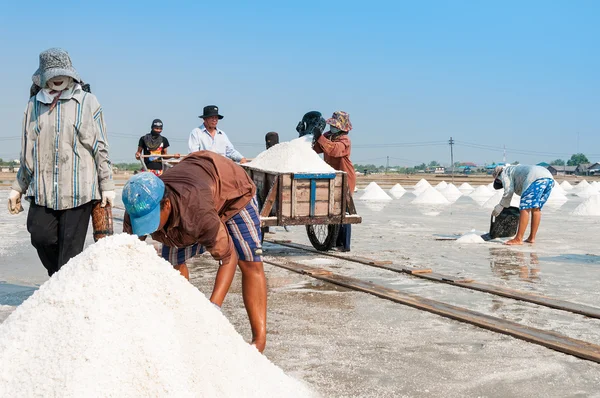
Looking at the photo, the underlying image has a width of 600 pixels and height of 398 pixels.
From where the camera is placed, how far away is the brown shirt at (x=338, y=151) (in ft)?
26.0

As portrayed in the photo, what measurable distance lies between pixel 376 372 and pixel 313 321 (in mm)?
1193

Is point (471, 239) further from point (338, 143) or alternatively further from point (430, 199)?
point (430, 199)

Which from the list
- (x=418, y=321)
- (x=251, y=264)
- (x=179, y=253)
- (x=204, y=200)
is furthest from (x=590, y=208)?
(x=204, y=200)

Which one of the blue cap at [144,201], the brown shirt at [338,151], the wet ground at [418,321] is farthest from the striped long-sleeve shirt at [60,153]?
the brown shirt at [338,151]

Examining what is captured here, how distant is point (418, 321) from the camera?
4.75 m

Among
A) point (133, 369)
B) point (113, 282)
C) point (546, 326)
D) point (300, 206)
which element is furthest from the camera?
point (300, 206)

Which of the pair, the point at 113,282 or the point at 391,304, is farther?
the point at 391,304

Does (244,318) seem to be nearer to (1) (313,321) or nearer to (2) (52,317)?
(1) (313,321)

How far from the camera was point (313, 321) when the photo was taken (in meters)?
4.74

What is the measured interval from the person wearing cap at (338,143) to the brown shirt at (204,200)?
4272 millimetres

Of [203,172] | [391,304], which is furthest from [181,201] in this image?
[391,304]

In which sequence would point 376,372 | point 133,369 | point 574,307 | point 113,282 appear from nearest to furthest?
point 133,369, point 113,282, point 376,372, point 574,307

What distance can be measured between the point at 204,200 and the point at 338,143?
199 inches

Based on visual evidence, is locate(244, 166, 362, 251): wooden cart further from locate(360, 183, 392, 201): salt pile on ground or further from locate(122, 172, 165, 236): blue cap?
locate(360, 183, 392, 201): salt pile on ground
